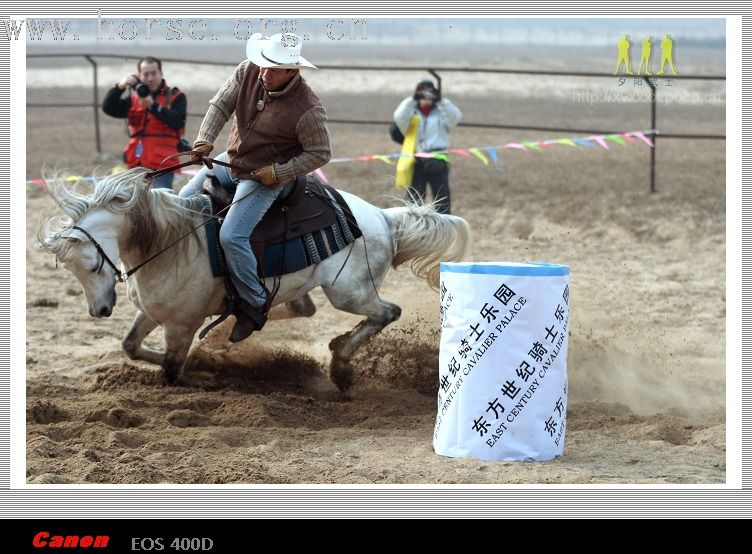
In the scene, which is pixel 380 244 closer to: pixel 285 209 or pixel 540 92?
pixel 285 209

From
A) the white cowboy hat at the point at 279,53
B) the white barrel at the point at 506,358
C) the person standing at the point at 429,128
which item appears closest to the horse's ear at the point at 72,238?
the white cowboy hat at the point at 279,53

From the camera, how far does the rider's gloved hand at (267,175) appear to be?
602 cm

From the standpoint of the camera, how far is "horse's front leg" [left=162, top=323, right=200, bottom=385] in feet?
21.0

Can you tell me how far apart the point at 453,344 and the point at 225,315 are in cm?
168

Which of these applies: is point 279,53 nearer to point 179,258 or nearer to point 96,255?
point 179,258

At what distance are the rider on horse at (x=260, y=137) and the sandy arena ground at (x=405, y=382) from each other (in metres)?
0.84

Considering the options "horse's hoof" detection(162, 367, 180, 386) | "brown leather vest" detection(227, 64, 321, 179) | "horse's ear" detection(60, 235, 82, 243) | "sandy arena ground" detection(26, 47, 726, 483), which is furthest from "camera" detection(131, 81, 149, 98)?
"horse's ear" detection(60, 235, 82, 243)

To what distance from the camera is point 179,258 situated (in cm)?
625

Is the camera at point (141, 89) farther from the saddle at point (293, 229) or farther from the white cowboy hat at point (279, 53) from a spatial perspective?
the white cowboy hat at point (279, 53)

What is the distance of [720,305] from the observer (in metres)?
9.29

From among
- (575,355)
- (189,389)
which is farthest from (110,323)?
(575,355)

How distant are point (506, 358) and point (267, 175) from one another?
180 cm

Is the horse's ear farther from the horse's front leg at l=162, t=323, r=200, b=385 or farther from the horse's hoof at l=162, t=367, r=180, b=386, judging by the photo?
the horse's hoof at l=162, t=367, r=180, b=386

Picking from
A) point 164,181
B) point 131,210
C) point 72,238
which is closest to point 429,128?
point 164,181
